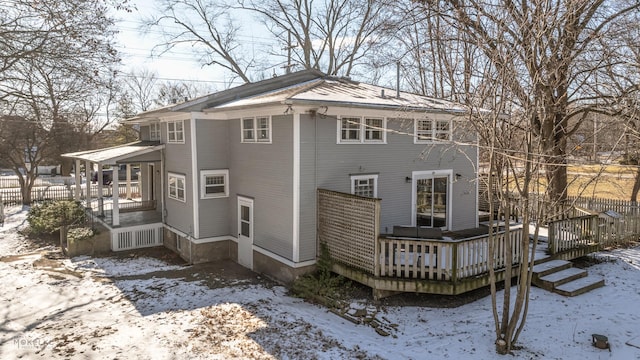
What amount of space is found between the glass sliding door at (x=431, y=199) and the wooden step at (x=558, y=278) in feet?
11.1

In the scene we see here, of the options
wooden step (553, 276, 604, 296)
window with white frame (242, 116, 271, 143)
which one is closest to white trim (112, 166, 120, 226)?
window with white frame (242, 116, 271, 143)

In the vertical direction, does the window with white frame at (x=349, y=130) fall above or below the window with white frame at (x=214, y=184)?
above

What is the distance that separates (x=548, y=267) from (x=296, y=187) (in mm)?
6289

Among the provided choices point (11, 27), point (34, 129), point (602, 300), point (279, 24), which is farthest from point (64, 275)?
point (279, 24)

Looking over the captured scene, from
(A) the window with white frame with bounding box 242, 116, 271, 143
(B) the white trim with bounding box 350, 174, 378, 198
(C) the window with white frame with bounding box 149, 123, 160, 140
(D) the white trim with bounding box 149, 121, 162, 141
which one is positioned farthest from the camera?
(C) the window with white frame with bounding box 149, 123, 160, 140

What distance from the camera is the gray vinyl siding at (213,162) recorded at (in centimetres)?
1220

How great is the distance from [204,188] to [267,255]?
10.1 ft

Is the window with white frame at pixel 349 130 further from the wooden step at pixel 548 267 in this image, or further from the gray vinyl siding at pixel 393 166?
the wooden step at pixel 548 267

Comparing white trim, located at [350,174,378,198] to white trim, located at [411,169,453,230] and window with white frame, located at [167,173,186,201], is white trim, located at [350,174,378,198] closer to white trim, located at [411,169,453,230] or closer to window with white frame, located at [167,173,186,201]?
white trim, located at [411,169,453,230]

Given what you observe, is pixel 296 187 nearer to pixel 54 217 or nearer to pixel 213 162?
pixel 213 162

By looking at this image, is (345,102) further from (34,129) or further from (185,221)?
(34,129)

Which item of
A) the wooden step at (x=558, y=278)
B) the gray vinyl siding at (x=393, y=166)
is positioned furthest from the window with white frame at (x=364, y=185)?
the wooden step at (x=558, y=278)

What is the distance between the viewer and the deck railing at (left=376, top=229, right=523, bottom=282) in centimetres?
841

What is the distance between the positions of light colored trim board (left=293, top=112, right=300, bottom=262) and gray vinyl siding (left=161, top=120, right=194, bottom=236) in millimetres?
4080
